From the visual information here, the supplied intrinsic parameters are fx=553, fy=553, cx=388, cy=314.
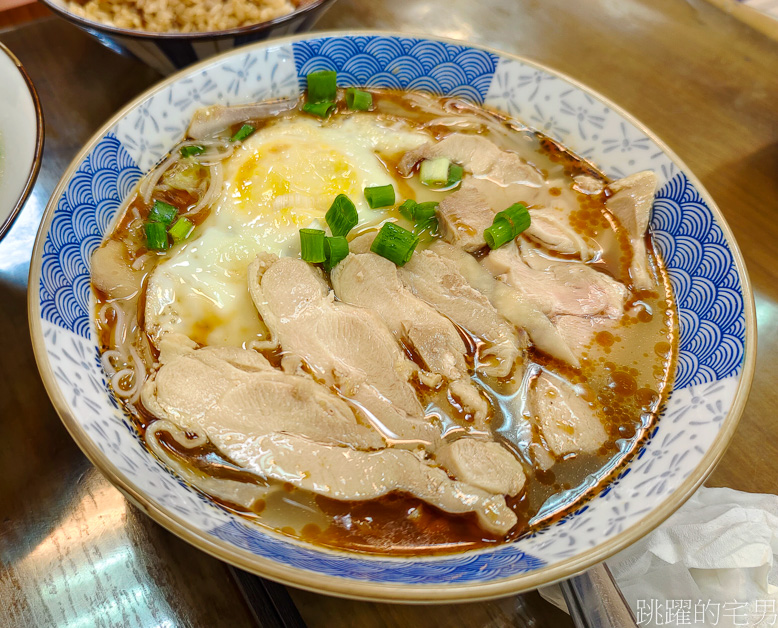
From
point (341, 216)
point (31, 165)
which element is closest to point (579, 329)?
point (341, 216)

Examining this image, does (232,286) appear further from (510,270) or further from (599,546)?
(599,546)

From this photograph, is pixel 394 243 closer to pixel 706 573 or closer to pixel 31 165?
pixel 31 165

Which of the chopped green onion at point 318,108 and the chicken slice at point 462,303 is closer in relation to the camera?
the chicken slice at point 462,303

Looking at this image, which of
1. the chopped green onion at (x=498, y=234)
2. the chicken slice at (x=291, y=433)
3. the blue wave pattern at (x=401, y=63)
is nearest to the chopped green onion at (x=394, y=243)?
the chopped green onion at (x=498, y=234)

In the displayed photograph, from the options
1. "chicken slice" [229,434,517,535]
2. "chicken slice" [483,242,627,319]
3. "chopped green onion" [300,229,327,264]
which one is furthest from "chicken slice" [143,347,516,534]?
"chicken slice" [483,242,627,319]

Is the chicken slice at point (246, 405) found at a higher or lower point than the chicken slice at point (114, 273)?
lower

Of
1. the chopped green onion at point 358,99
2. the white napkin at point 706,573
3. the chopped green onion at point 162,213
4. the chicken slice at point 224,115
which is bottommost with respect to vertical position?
the white napkin at point 706,573

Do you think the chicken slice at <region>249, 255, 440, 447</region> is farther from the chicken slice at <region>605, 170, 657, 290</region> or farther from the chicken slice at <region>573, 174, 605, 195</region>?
the chicken slice at <region>573, 174, 605, 195</region>

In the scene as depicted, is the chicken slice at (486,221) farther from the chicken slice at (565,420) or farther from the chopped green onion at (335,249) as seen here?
the chicken slice at (565,420)
